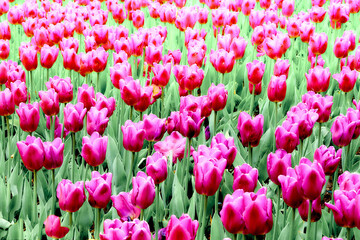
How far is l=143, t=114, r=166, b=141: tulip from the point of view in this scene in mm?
1985

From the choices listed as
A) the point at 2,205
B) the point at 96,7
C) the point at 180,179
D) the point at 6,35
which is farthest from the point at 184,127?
the point at 96,7

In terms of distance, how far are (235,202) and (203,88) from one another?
2.15 metres

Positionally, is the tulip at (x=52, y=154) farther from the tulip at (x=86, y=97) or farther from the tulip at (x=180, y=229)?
the tulip at (x=180, y=229)

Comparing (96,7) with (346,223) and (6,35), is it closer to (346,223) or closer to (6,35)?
(6,35)

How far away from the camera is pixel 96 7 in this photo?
15.6ft

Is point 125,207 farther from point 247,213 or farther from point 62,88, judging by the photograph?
point 62,88

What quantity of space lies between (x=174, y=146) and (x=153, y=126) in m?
0.25

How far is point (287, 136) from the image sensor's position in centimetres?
179

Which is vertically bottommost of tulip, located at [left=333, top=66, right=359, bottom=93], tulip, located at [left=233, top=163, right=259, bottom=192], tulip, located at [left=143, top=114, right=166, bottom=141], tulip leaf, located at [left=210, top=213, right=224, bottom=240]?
tulip leaf, located at [left=210, top=213, right=224, bottom=240]

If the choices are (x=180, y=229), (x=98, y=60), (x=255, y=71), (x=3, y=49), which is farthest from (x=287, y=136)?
(x=3, y=49)

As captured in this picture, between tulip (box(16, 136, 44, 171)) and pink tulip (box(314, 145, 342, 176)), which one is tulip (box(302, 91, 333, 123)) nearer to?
pink tulip (box(314, 145, 342, 176))

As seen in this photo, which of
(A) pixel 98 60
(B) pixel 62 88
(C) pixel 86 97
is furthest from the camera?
(A) pixel 98 60

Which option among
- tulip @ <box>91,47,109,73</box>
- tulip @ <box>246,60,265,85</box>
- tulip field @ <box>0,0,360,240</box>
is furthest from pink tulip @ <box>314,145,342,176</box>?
tulip @ <box>91,47,109,73</box>

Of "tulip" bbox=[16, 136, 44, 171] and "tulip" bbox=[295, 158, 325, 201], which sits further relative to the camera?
"tulip" bbox=[16, 136, 44, 171]
